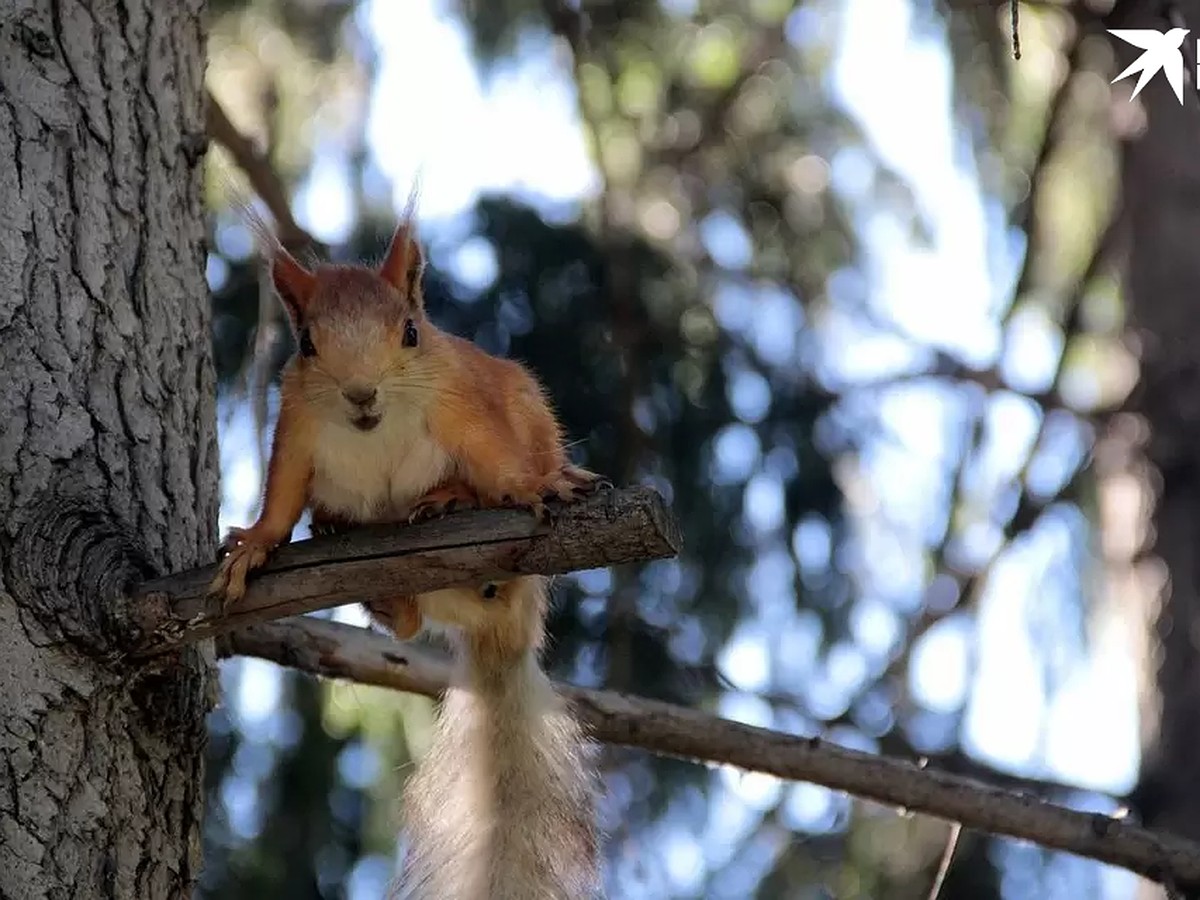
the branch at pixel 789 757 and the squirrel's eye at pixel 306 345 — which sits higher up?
the squirrel's eye at pixel 306 345

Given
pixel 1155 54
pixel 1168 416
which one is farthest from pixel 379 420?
pixel 1155 54

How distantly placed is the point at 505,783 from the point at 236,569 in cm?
79

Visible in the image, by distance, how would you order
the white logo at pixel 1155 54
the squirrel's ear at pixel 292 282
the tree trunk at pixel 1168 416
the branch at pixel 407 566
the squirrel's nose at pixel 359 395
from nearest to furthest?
the branch at pixel 407 566 < the squirrel's nose at pixel 359 395 < the squirrel's ear at pixel 292 282 < the tree trunk at pixel 1168 416 < the white logo at pixel 1155 54

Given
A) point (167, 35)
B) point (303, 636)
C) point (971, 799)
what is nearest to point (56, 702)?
point (303, 636)

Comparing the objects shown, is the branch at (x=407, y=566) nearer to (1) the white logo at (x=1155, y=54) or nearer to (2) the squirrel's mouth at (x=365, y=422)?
(2) the squirrel's mouth at (x=365, y=422)

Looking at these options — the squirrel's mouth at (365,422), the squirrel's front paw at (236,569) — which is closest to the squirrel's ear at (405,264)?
the squirrel's mouth at (365,422)

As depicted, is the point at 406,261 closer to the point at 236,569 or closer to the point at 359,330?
the point at 359,330

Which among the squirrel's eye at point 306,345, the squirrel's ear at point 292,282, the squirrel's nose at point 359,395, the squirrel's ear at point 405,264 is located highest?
the squirrel's ear at point 405,264

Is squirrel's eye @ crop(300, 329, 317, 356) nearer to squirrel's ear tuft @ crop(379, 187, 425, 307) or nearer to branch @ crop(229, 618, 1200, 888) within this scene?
squirrel's ear tuft @ crop(379, 187, 425, 307)

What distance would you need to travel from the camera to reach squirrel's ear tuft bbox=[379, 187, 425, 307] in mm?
2281

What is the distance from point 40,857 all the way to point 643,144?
2409mm

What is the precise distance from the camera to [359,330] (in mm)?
2078

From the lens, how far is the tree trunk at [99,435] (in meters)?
1.90

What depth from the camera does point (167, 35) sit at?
2.42m
